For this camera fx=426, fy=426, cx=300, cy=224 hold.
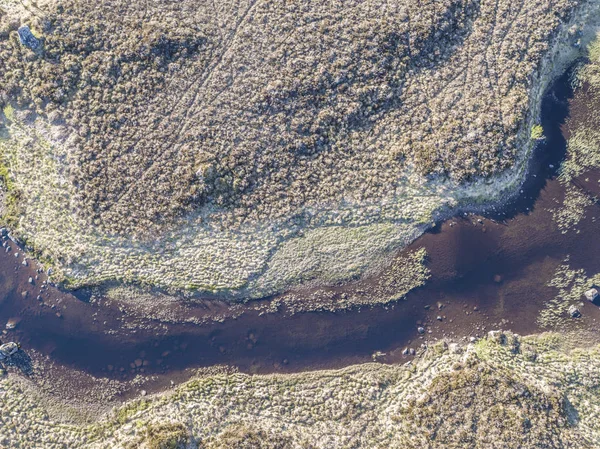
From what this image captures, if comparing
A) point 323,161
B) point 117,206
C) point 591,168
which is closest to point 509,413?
point 591,168

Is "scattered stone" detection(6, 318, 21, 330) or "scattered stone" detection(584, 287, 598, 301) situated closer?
"scattered stone" detection(584, 287, 598, 301)

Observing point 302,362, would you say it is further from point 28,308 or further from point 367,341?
point 28,308

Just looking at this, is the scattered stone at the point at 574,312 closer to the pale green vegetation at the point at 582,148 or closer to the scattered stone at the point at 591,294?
the scattered stone at the point at 591,294

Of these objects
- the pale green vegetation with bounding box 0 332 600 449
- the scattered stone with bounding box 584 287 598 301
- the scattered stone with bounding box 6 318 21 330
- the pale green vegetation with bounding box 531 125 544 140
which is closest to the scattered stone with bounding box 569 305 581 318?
the scattered stone with bounding box 584 287 598 301

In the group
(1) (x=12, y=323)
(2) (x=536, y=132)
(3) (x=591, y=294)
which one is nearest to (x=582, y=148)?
(2) (x=536, y=132)

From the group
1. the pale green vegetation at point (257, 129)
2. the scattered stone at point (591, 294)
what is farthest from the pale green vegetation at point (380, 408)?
the pale green vegetation at point (257, 129)

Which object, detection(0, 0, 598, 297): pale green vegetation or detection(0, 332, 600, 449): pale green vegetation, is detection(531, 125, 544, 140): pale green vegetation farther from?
detection(0, 332, 600, 449): pale green vegetation
